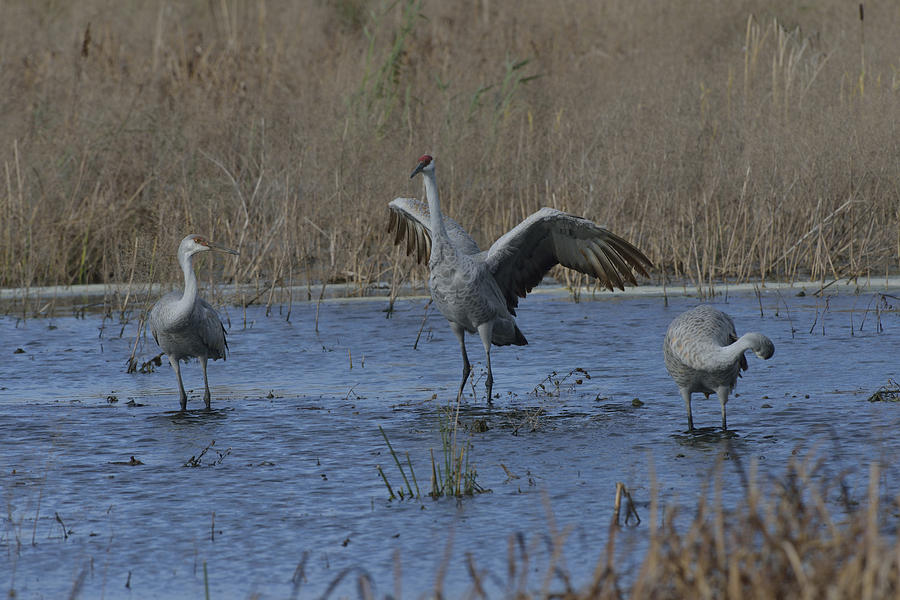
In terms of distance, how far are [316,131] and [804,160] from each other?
4.91m

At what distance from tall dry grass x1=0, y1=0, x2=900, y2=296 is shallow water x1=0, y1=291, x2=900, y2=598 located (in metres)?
1.32

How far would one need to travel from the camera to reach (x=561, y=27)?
1884 centimetres

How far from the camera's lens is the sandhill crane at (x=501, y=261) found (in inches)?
324

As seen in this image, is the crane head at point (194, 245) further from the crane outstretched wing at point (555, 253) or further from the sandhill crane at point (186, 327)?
the crane outstretched wing at point (555, 253)

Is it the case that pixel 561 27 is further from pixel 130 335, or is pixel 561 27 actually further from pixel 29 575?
pixel 29 575

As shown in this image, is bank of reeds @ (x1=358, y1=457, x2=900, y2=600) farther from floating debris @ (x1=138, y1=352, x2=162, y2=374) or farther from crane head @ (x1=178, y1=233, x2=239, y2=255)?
floating debris @ (x1=138, y1=352, x2=162, y2=374)

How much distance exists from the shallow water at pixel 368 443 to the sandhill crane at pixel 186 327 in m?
0.30

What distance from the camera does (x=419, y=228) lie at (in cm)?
958

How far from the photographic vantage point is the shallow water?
4.68m

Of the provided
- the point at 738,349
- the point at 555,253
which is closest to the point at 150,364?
the point at 555,253

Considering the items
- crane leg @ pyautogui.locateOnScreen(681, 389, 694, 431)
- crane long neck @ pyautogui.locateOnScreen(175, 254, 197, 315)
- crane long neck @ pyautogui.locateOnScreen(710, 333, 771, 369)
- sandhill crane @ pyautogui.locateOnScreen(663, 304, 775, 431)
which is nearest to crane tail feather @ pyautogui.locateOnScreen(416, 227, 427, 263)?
crane long neck @ pyautogui.locateOnScreen(175, 254, 197, 315)

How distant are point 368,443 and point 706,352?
68.7 inches

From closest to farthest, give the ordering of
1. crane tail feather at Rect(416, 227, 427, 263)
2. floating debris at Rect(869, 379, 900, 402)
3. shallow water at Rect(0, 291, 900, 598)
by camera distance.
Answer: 1. shallow water at Rect(0, 291, 900, 598)
2. floating debris at Rect(869, 379, 900, 402)
3. crane tail feather at Rect(416, 227, 427, 263)

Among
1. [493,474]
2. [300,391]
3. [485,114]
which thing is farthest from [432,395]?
[485,114]
